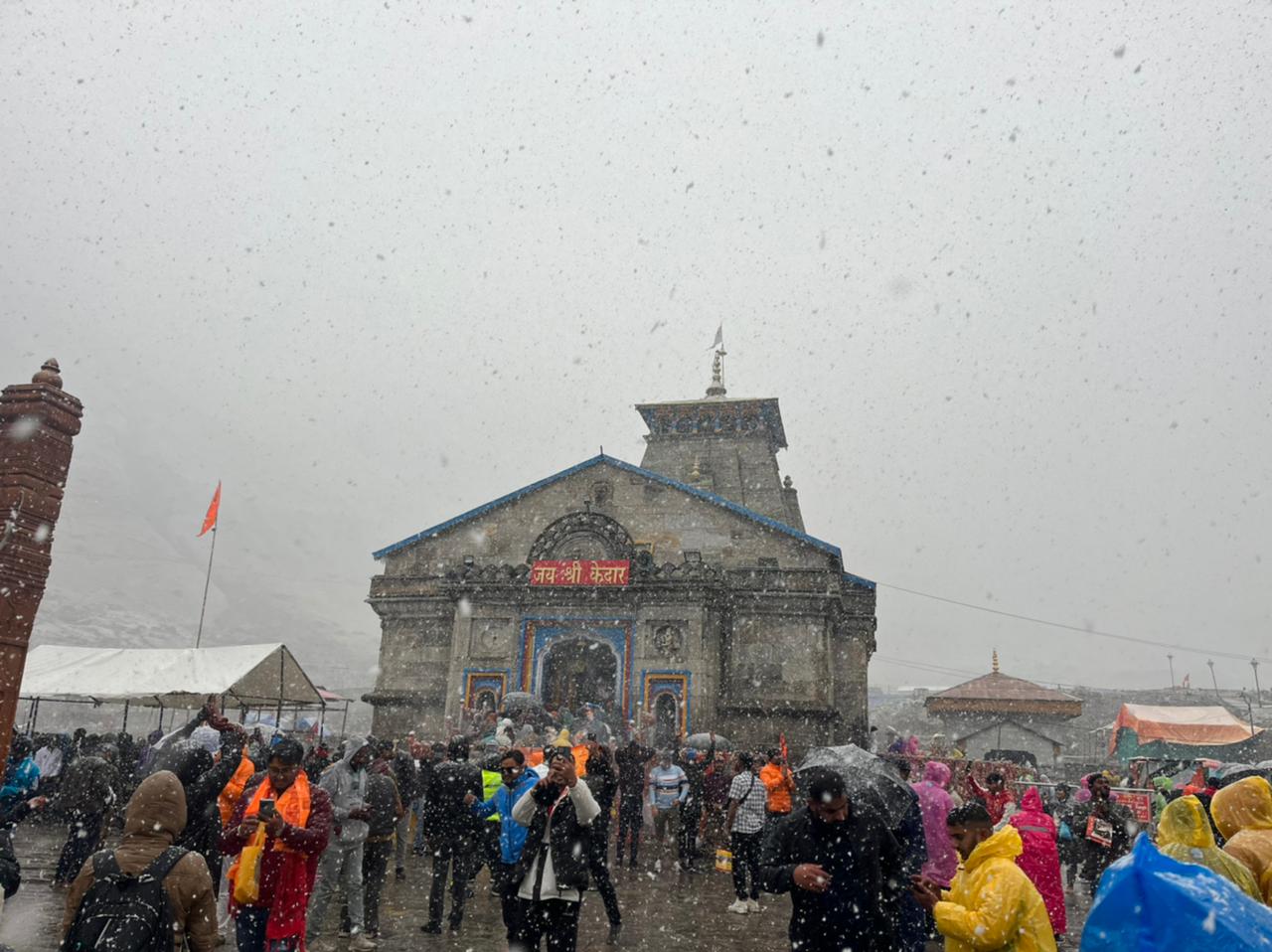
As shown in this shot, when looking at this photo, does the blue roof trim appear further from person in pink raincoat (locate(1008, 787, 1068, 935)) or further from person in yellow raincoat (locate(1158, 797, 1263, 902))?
person in yellow raincoat (locate(1158, 797, 1263, 902))

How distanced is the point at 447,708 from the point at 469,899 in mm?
16471

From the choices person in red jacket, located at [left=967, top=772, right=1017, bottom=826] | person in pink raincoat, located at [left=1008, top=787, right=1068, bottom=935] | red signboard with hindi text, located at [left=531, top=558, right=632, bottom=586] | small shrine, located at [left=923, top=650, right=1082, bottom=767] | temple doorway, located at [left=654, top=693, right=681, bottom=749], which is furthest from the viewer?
small shrine, located at [left=923, top=650, right=1082, bottom=767]

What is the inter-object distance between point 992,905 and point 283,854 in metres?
4.68

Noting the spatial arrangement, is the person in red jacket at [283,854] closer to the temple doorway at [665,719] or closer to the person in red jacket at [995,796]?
the person in red jacket at [995,796]

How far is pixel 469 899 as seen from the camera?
11.1 meters

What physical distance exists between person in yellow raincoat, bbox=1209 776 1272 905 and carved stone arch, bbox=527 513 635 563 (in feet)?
75.8

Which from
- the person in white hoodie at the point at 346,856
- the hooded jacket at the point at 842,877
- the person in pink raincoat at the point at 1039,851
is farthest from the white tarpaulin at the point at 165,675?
the hooded jacket at the point at 842,877

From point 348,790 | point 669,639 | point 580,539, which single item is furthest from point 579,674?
point 348,790

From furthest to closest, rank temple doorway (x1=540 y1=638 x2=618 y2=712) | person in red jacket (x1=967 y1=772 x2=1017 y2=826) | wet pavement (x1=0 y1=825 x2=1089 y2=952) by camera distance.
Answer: temple doorway (x1=540 y1=638 x2=618 y2=712), person in red jacket (x1=967 y1=772 x2=1017 y2=826), wet pavement (x1=0 y1=825 x2=1089 y2=952)

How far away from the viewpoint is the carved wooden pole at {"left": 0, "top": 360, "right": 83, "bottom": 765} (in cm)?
734

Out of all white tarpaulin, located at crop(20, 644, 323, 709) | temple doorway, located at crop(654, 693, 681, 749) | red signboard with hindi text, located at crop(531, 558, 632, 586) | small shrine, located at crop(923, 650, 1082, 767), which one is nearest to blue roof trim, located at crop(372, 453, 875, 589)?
red signboard with hindi text, located at crop(531, 558, 632, 586)

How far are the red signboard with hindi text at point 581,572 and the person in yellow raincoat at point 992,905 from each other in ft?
74.4

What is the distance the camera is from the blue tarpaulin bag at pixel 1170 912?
1.71 meters

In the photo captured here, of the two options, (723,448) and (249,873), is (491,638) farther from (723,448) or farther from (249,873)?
(249,873)
